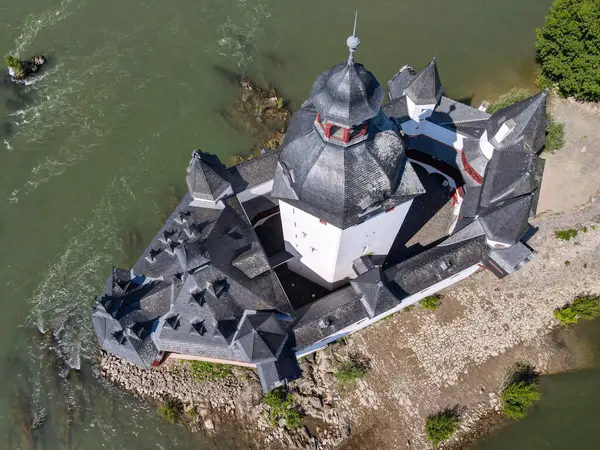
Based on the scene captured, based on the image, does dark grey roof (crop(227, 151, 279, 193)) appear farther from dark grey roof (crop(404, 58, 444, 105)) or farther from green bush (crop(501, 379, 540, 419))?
green bush (crop(501, 379, 540, 419))

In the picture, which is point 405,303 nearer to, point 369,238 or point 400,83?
point 369,238

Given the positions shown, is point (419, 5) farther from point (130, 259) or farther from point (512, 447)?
point (512, 447)

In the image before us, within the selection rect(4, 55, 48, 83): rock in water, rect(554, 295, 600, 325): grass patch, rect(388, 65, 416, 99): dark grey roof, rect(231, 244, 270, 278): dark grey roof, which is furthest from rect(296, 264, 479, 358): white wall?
rect(4, 55, 48, 83): rock in water

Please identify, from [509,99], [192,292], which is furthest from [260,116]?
[509,99]

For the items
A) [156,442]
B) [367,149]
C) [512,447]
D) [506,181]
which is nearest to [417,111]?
[506,181]

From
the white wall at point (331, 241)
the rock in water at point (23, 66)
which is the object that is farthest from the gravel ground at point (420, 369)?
the rock in water at point (23, 66)
